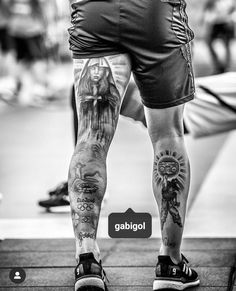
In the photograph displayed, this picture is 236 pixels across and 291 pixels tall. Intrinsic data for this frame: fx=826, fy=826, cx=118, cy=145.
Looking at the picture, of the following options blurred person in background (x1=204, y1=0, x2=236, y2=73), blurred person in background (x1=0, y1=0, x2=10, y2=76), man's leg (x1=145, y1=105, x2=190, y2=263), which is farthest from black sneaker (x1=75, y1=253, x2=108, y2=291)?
blurred person in background (x1=204, y1=0, x2=236, y2=73)

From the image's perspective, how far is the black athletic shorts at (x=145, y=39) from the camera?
339cm

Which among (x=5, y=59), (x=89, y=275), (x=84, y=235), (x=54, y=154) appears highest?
(x=84, y=235)

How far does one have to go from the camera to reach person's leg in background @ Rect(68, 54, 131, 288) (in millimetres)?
3344

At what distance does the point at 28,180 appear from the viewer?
22.2 ft

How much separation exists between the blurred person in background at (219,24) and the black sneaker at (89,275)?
12270mm

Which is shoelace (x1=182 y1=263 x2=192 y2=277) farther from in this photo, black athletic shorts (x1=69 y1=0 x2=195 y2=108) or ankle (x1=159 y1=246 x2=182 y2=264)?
black athletic shorts (x1=69 y1=0 x2=195 y2=108)

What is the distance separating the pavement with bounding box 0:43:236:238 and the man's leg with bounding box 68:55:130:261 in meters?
1.40

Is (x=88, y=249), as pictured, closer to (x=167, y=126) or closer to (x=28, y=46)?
(x=167, y=126)

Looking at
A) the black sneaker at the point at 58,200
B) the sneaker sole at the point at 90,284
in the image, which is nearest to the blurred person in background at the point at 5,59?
the black sneaker at the point at 58,200

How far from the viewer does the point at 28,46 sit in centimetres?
1283

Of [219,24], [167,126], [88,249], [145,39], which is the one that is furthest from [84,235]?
[219,24]

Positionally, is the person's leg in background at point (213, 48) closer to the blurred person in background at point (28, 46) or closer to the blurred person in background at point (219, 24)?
the blurred person in background at point (219, 24)

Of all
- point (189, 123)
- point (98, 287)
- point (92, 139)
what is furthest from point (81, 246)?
point (189, 123)

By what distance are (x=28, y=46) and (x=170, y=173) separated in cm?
956
